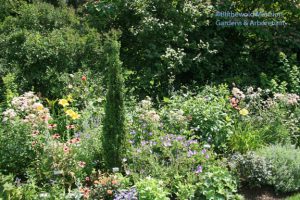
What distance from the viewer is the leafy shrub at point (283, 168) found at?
16.0ft

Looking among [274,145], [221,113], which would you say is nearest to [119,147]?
[221,113]

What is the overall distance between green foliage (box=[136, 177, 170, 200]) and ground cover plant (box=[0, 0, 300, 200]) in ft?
0.03

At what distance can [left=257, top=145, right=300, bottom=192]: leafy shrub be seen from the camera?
4.88m

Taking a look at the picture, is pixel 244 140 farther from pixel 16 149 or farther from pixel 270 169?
pixel 16 149

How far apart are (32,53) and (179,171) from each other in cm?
304

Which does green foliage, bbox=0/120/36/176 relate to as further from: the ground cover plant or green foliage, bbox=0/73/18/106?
green foliage, bbox=0/73/18/106

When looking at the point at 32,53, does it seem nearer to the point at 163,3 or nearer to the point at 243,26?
the point at 163,3

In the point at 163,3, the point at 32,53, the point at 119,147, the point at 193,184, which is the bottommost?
the point at 193,184

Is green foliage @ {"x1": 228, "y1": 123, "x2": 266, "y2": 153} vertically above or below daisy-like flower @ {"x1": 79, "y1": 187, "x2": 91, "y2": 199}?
above

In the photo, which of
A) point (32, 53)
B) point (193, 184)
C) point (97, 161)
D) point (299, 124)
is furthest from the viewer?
point (32, 53)

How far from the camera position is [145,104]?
5344 millimetres

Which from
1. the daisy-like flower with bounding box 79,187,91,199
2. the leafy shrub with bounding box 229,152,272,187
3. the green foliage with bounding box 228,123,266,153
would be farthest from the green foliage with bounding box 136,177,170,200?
the green foliage with bounding box 228,123,266,153

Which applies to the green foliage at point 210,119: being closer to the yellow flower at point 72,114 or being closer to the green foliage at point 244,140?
the green foliage at point 244,140

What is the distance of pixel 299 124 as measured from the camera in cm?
593
